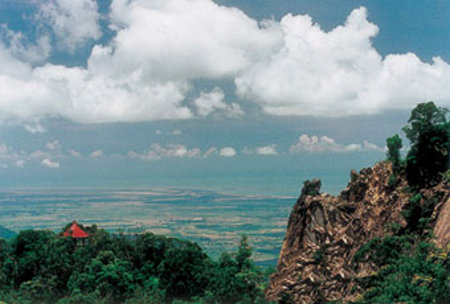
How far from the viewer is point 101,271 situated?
14.0 m

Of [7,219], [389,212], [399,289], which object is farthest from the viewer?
[7,219]

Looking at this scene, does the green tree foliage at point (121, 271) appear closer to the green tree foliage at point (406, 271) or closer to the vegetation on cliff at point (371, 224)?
the vegetation on cliff at point (371, 224)

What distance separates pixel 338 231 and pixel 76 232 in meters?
10.2

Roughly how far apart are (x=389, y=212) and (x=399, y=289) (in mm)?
5665

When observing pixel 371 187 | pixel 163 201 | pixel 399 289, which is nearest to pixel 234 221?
pixel 163 201

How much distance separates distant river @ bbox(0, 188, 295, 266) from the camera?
7031cm

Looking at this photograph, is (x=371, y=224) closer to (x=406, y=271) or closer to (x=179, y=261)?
(x=406, y=271)

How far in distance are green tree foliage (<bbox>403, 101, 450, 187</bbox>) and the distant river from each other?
1399 inches

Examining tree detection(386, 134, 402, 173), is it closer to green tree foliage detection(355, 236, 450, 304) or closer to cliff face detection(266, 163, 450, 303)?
cliff face detection(266, 163, 450, 303)

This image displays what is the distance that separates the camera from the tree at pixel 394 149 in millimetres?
15922

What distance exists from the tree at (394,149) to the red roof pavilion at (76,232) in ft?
39.0

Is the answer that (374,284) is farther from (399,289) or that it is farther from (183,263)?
(183,263)

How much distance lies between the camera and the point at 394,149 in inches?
629

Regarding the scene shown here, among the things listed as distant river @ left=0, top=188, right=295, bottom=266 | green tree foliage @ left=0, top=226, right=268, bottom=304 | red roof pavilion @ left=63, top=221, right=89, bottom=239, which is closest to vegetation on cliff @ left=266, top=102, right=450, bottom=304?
green tree foliage @ left=0, top=226, right=268, bottom=304
